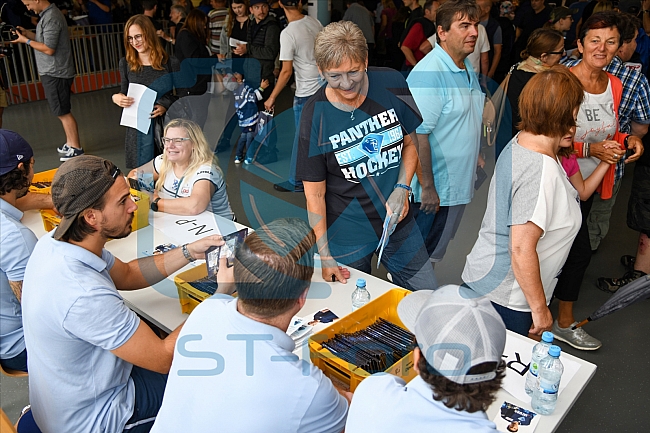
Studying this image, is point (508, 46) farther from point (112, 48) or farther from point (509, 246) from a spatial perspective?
point (112, 48)

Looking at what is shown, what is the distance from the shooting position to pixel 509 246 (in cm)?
201

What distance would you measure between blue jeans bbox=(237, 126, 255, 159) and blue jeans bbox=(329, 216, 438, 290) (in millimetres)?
3450

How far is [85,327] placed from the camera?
1.60m

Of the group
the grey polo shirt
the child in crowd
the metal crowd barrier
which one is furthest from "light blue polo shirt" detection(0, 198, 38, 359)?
the metal crowd barrier

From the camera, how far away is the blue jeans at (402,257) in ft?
8.35

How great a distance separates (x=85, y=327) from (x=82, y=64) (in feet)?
28.6

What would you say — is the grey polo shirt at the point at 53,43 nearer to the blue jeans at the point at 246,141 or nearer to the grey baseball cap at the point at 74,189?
the blue jeans at the point at 246,141

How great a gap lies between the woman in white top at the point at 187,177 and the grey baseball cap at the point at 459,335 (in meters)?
1.86

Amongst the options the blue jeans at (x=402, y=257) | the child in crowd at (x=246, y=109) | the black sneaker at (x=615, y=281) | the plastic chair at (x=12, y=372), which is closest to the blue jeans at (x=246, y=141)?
the child in crowd at (x=246, y=109)

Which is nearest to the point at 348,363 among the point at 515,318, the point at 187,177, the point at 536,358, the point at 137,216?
the point at 536,358

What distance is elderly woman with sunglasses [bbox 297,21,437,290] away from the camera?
7.22 feet

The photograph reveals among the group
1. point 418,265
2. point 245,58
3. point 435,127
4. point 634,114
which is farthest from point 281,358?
point 245,58

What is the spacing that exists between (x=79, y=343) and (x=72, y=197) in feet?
1.49

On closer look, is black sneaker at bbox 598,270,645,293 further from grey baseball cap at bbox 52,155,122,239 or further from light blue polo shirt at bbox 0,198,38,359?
light blue polo shirt at bbox 0,198,38,359
